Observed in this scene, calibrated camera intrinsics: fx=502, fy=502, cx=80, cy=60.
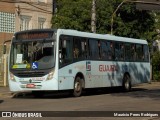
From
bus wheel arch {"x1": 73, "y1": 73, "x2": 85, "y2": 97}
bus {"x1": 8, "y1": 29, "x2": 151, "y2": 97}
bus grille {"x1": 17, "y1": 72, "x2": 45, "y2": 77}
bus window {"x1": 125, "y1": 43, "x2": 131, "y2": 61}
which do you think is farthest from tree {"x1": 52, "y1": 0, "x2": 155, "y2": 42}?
bus grille {"x1": 17, "y1": 72, "x2": 45, "y2": 77}

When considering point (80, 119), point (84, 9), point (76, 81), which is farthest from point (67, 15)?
point (80, 119)

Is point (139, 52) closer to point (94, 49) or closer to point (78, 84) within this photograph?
point (94, 49)

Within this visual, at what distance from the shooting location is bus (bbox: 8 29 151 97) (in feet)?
71.2

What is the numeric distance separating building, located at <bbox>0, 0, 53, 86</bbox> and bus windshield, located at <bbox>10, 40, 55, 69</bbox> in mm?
12983

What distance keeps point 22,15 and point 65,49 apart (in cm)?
1697

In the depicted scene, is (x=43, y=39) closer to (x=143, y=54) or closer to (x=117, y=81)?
(x=117, y=81)

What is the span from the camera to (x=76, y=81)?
2320 centimetres

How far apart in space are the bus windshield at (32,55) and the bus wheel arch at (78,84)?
207cm

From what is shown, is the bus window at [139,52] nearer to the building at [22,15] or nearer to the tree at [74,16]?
the building at [22,15]

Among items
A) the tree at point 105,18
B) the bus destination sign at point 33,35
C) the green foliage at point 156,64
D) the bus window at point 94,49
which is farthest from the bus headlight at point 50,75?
the green foliage at point 156,64

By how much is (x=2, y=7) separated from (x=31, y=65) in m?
15.6

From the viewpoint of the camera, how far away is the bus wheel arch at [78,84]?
75.8 feet

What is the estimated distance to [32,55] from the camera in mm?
22031

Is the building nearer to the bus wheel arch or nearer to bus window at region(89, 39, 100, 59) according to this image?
bus window at region(89, 39, 100, 59)
